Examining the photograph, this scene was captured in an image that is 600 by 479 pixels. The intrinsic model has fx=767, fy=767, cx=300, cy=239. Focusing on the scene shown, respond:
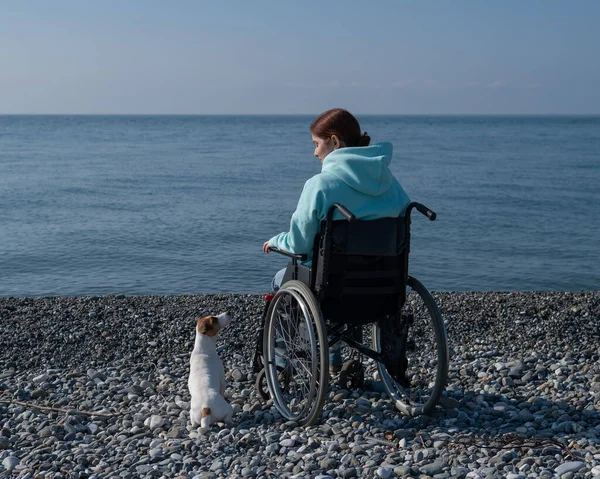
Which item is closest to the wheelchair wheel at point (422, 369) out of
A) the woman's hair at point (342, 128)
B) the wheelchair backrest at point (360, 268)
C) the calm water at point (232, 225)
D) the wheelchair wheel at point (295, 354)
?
the wheelchair backrest at point (360, 268)

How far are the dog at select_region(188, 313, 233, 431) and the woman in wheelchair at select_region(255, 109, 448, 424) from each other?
1.06 ft

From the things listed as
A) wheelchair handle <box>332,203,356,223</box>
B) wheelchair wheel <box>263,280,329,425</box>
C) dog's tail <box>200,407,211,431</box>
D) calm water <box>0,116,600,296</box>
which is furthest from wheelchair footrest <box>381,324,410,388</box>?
calm water <box>0,116,600,296</box>

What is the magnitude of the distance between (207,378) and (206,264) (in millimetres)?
8167

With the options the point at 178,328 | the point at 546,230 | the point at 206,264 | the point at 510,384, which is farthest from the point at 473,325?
the point at 546,230

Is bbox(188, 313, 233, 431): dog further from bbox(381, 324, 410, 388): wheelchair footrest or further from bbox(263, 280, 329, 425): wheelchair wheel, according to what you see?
bbox(381, 324, 410, 388): wheelchair footrest

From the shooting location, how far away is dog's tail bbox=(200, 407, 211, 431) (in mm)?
4148

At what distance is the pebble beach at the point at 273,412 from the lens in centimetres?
367

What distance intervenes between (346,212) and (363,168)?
1.13 feet

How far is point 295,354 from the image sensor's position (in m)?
4.32

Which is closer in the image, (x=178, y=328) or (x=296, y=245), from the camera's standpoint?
(x=296, y=245)

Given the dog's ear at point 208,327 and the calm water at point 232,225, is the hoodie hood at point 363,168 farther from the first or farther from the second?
the calm water at point 232,225

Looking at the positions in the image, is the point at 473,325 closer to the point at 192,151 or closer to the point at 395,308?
the point at 395,308

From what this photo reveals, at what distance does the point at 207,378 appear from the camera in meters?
4.37

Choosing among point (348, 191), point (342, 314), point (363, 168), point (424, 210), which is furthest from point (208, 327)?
point (424, 210)
